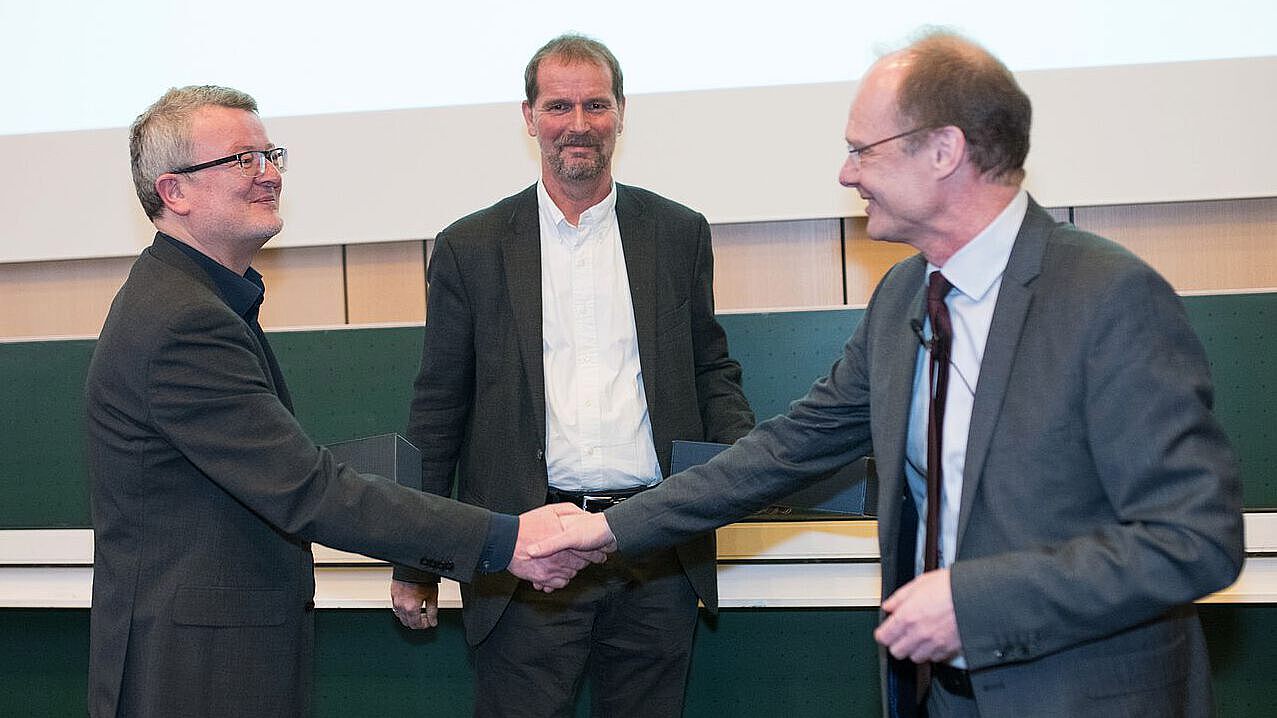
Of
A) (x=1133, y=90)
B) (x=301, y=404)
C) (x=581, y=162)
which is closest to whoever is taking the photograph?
(x=581, y=162)

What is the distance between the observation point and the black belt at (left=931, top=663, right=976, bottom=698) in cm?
167

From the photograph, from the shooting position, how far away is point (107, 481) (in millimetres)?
2016


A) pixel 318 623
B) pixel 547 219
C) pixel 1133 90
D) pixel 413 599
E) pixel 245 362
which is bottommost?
pixel 318 623

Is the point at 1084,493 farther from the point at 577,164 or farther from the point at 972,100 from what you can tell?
the point at 577,164

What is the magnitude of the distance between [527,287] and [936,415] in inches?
47.0

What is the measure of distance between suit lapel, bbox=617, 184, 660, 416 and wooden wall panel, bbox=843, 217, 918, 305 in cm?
92

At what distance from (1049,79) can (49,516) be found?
10.3 feet

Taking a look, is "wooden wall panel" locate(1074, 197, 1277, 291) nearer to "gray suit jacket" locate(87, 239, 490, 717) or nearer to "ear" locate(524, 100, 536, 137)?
"ear" locate(524, 100, 536, 137)

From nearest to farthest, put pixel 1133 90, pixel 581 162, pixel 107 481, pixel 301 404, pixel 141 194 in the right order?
pixel 107 481 → pixel 141 194 → pixel 581 162 → pixel 1133 90 → pixel 301 404

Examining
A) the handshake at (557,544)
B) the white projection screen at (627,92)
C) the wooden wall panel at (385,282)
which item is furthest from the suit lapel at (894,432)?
the wooden wall panel at (385,282)

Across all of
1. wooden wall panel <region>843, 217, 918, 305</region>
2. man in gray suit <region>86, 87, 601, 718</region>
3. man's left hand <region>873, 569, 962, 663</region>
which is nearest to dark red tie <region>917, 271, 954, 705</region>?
man's left hand <region>873, 569, 962, 663</region>

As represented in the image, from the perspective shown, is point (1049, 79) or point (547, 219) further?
point (1049, 79)

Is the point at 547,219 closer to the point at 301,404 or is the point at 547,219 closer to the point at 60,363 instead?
the point at 301,404

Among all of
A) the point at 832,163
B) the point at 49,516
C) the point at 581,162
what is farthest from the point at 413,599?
the point at 832,163
